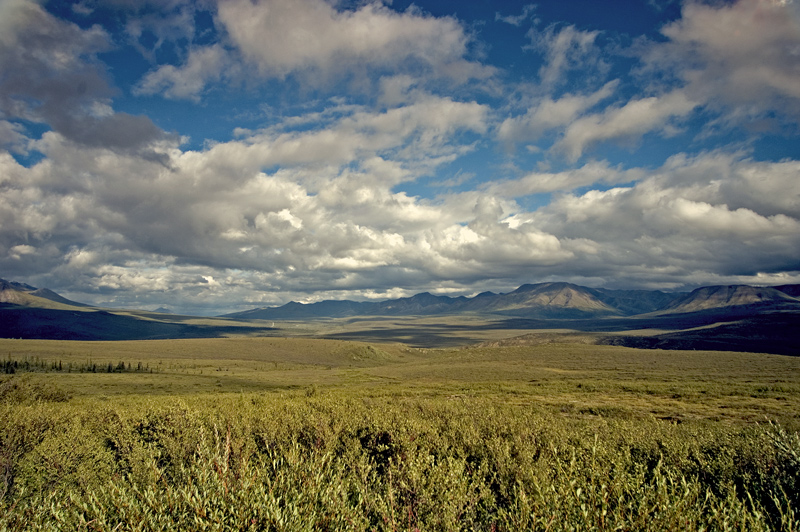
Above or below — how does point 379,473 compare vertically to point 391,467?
below

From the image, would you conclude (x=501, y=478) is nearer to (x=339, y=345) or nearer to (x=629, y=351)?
(x=629, y=351)

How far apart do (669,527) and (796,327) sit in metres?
278

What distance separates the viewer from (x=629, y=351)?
111 m

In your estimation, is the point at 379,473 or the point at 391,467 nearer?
the point at 391,467

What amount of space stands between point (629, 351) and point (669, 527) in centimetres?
12342

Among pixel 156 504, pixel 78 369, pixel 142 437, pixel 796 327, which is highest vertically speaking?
pixel 156 504

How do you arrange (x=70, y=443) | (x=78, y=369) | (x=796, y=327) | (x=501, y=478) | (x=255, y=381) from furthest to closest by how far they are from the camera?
1. (x=796, y=327)
2. (x=78, y=369)
3. (x=255, y=381)
4. (x=70, y=443)
5. (x=501, y=478)

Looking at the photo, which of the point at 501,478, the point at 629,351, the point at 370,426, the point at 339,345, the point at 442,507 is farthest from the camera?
the point at 339,345

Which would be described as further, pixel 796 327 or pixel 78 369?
pixel 796 327

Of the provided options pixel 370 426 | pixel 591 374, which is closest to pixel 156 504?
pixel 370 426

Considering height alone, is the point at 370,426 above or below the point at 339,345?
above

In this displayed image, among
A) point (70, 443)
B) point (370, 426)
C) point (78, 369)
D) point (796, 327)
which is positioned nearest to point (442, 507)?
point (370, 426)

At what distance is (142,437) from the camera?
17.0m

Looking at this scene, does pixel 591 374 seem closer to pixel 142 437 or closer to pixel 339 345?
pixel 142 437
